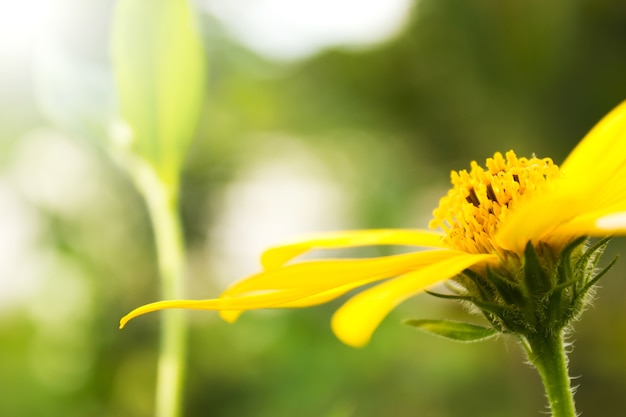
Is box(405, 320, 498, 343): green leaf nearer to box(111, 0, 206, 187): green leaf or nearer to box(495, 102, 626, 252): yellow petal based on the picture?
box(495, 102, 626, 252): yellow petal

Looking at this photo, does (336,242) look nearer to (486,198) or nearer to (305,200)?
(486,198)

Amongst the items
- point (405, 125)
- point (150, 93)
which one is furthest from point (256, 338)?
point (150, 93)

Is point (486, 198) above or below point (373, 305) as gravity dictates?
above

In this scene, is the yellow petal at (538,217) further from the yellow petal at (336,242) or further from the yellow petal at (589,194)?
the yellow petal at (336,242)

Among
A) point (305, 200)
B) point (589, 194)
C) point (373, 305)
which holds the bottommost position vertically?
point (373, 305)

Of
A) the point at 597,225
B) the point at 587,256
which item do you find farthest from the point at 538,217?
the point at 587,256

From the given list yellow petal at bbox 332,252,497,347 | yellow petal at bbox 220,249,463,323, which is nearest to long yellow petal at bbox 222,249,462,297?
yellow petal at bbox 220,249,463,323

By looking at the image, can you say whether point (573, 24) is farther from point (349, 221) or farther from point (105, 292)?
point (105, 292)
